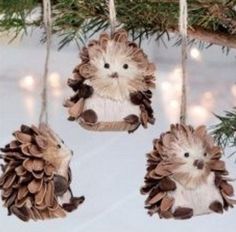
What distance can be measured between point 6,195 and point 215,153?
0.14 meters

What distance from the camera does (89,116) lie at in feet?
1.64

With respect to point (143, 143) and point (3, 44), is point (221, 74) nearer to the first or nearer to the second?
point (143, 143)

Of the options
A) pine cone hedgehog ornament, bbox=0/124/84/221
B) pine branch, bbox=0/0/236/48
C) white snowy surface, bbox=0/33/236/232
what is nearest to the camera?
pine cone hedgehog ornament, bbox=0/124/84/221

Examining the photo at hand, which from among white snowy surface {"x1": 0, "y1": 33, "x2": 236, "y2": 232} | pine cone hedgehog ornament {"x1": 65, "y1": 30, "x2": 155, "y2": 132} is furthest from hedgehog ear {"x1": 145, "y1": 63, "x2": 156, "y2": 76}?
white snowy surface {"x1": 0, "y1": 33, "x2": 236, "y2": 232}

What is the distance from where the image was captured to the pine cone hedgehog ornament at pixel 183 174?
1.57ft

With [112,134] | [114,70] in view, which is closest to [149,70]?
[114,70]

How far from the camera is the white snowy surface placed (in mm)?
1152

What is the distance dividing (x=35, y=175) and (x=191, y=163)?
10 cm

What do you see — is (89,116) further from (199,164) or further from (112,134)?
(112,134)

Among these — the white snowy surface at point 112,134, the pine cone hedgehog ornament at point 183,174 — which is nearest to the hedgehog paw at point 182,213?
the pine cone hedgehog ornament at point 183,174

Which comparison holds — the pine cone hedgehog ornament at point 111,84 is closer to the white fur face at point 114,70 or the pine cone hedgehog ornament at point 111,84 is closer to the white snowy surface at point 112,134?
the white fur face at point 114,70

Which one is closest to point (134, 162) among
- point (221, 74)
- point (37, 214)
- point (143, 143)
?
point (143, 143)

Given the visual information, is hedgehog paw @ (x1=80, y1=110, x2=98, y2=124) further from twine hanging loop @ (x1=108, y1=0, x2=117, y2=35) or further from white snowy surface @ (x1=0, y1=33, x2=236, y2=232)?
white snowy surface @ (x1=0, y1=33, x2=236, y2=232)

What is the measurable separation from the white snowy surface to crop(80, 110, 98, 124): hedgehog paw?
55 centimetres
